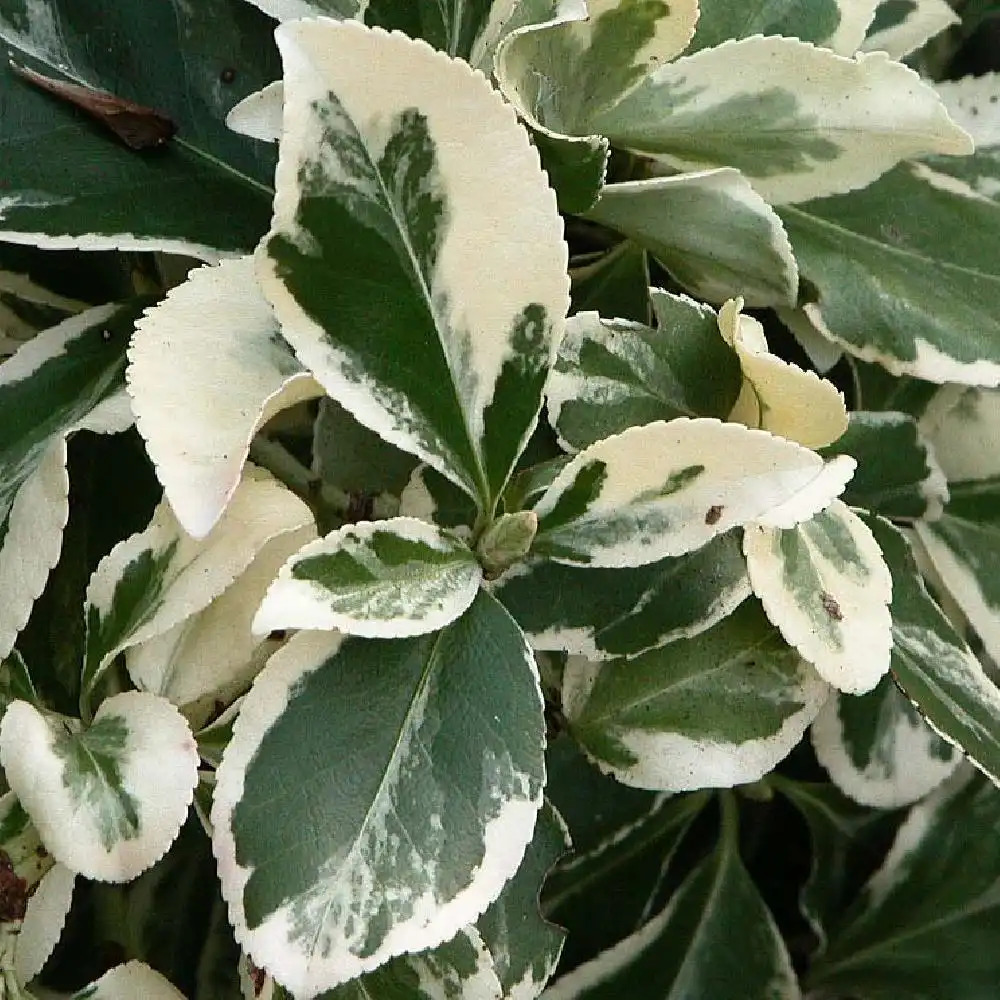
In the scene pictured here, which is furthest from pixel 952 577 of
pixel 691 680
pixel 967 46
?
pixel 967 46

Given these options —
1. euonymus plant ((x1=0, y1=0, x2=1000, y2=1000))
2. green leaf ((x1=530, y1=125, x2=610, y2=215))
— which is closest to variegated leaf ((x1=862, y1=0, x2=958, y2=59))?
euonymus plant ((x1=0, y1=0, x2=1000, y2=1000))

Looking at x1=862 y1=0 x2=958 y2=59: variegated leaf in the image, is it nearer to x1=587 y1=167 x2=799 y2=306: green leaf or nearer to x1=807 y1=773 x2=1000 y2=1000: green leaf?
x1=587 y1=167 x2=799 y2=306: green leaf

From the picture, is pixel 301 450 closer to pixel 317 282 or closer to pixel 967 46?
pixel 317 282

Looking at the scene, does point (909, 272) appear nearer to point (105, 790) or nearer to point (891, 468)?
point (891, 468)

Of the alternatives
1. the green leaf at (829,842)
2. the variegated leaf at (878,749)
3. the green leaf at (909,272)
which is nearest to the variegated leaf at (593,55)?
the green leaf at (909,272)

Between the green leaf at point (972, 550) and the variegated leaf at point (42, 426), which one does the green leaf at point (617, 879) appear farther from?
the variegated leaf at point (42, 426)
